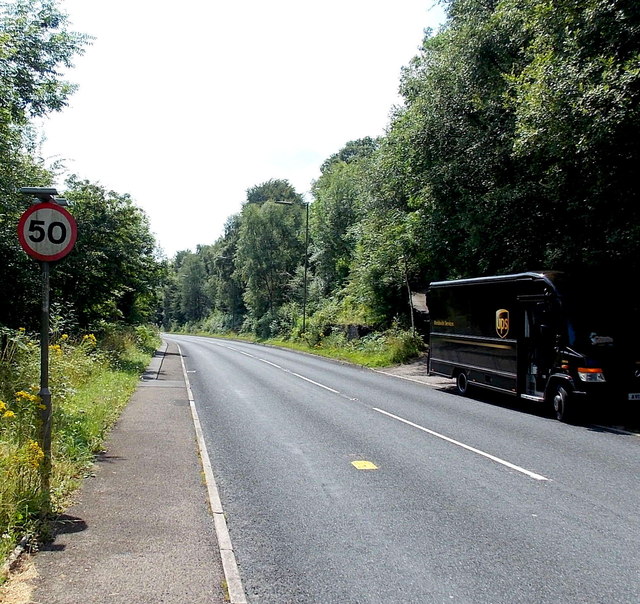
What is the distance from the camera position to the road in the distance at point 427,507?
190 inches

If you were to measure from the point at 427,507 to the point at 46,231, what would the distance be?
4937mm

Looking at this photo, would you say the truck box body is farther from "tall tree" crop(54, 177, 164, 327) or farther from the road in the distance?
"tall tree" crop(54, 177, 164, 327)

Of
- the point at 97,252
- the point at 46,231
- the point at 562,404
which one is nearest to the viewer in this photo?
the point at 46,231

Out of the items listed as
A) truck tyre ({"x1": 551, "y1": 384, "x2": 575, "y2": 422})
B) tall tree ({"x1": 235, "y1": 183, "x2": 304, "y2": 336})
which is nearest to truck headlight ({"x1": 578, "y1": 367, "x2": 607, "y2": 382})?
truck tyre ({"x1": 551, "y1": 384, "x2": 575, "y2": 422})

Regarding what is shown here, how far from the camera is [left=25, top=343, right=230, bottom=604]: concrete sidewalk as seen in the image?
448 centimetres

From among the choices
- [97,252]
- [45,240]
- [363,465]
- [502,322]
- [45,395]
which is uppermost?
[97,252]

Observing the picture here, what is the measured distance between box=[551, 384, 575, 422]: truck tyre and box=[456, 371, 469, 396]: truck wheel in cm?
402

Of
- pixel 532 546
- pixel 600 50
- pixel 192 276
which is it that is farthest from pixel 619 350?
pixel 192 276

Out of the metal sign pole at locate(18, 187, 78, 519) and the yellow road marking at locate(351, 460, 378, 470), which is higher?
the metal sign pole at locate(18, 187, 78, 519)

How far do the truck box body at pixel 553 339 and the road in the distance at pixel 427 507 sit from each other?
3.22 ft

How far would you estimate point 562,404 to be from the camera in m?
12.8

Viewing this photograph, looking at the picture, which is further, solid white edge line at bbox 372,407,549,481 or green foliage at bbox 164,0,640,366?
green foliage at bbox 164,0,640,366

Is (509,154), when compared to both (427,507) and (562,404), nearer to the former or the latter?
(562,404)

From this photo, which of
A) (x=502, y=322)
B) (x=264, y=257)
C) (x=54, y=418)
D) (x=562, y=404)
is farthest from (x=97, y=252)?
(x=264, y=257)
